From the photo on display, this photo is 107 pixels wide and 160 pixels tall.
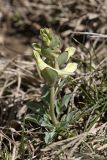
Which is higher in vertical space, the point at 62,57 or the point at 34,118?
the point at 62,57

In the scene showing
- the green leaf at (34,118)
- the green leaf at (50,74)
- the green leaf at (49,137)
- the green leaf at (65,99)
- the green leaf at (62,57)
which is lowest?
the green leaf at (49,137)

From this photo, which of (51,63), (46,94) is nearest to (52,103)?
(46,94)

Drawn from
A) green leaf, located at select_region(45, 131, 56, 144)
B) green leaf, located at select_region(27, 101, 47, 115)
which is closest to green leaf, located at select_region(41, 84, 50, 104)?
green leaf, located at select_region(27, 101, 47, 115)

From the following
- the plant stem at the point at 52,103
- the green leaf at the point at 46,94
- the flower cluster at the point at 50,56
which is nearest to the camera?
the flower cluster at the point at 50,56

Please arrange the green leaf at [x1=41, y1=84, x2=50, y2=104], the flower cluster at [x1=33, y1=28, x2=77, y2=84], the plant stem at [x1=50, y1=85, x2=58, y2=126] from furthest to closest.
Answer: the green leaf at [x1=41, y1=84, x2=50, y2=104] → the plant stem at [x1=50, y1=85, x2=58, y2=126] → the flower cluster at [x1=33, y1=28, x2=77, y2=84]

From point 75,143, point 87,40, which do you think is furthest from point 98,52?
point 75,143

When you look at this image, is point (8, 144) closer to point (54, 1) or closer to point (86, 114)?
point (86, 114)

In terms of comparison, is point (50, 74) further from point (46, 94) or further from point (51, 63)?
point (46, 94)

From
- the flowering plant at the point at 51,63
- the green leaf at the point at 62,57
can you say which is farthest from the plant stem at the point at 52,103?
the green leaf at the point at 62,57

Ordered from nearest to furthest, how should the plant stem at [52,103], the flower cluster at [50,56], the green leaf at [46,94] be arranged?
the flower cluster at [50,56]
the plant stem at [52,103]
the green leaf at [46,94]

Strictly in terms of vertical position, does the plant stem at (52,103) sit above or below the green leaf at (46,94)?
below

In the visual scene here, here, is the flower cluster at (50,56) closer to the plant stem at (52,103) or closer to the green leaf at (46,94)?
the plant stem at (52,103)

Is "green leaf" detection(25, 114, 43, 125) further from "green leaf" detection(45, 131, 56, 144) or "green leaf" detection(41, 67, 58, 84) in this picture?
"green leaf" detection(41, 67, 58, 84)
